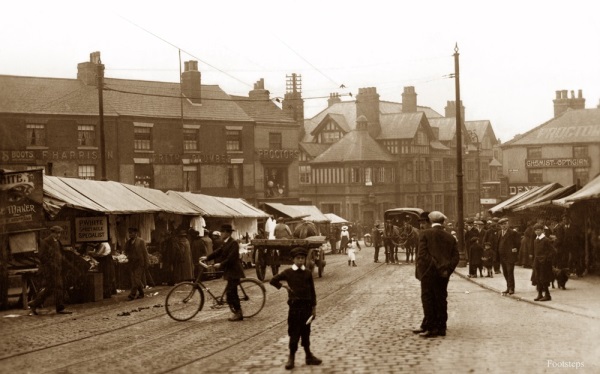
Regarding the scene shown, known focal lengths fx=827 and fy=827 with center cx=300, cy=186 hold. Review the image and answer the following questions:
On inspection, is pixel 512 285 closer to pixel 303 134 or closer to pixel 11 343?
pixel 11 343

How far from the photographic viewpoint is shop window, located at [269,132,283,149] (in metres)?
60.7

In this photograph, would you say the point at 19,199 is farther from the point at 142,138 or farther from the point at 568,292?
the point at 142,138

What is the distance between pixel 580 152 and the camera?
59688 millimetres

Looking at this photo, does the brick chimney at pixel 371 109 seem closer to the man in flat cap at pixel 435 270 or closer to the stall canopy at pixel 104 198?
the stall canopy at pixel 104 198

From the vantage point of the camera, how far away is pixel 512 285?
19.2 metres

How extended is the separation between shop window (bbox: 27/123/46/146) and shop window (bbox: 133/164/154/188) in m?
6.03

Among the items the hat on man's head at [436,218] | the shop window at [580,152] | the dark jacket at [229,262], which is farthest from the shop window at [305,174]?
the hat on man's head at [436,218]

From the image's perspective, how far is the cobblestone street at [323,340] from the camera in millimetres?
10148

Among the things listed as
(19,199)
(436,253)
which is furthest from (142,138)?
(436,253)

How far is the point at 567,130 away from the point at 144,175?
28895mm

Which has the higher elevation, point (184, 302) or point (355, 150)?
point (355, 150)

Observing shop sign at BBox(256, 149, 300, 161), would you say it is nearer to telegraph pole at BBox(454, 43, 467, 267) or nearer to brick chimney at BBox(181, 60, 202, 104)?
brick chimney at BBox(181, 60, 202, 104)

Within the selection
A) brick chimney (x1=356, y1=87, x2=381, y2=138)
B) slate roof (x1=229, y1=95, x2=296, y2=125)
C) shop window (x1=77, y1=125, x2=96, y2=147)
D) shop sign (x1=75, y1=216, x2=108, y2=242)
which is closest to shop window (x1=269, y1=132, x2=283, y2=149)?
slate roof (x1=229, y1=95, x2=296, y2=125)

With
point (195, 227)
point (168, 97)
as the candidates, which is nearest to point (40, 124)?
point (168, 97)
